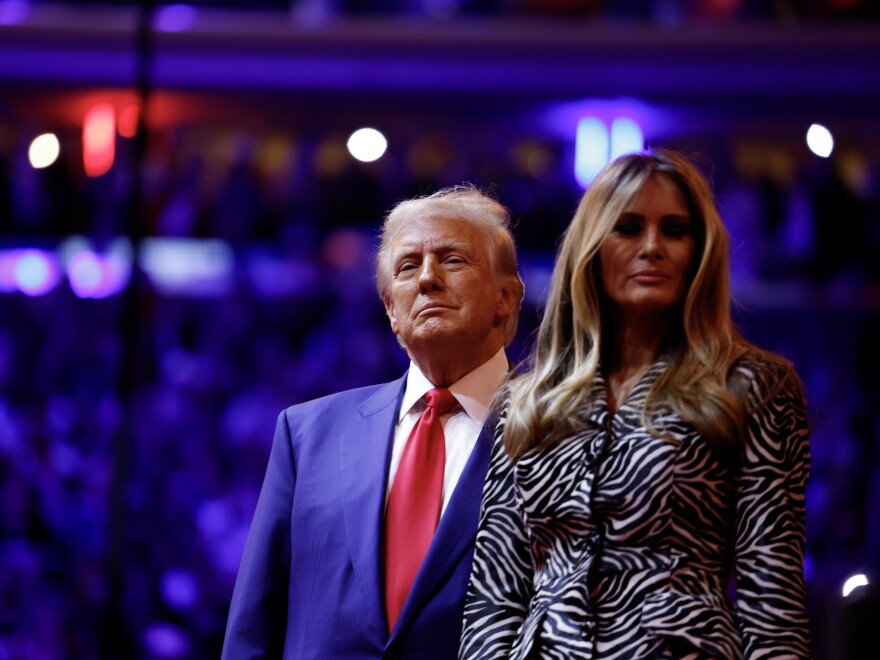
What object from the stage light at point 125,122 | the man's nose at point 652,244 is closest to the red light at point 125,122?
the stage light at point 125,122

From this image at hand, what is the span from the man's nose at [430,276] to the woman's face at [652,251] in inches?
15.1

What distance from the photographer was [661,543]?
1.58 metres

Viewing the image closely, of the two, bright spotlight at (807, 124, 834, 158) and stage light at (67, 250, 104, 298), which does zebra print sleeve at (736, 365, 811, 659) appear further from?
bright spotlight at (807, 124, 834, 158)

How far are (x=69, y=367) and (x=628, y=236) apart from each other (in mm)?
5442

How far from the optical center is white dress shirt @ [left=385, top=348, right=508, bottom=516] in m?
2.04

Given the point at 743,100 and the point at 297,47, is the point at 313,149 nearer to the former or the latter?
the point at 297,47

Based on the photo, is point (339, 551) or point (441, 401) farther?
point (441, 401)

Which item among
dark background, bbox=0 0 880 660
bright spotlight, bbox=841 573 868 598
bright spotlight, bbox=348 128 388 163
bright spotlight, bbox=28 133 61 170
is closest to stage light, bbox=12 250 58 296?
dark background, bbox=0 0 880 660

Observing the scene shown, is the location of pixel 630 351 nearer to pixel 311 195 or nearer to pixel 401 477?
pixel 401 477

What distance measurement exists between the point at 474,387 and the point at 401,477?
199 millimetres

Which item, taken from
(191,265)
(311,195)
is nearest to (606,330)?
(311,195)

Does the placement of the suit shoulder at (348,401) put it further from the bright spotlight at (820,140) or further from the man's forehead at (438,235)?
the bright spotlight at (820,140)

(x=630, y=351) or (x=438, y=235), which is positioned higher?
(x=438, y=235)

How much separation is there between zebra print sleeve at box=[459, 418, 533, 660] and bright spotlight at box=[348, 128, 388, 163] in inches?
223
